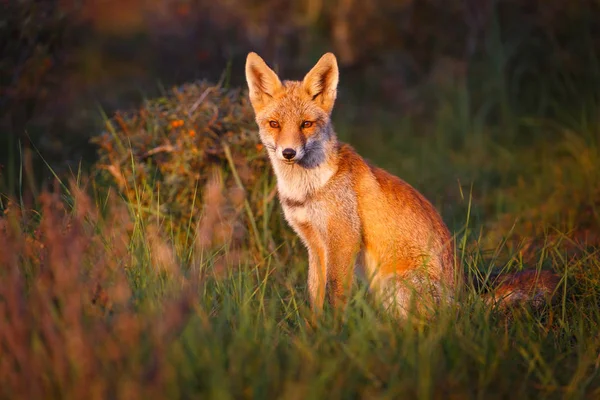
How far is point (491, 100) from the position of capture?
1057 cm

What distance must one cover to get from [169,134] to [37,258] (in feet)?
8.57

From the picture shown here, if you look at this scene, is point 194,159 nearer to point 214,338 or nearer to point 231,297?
point 231,297

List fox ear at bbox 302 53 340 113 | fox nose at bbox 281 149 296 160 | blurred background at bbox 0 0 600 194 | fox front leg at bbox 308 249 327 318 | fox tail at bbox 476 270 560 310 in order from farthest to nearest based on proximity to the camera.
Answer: blurred background at bbox 0 0 600 194 < fox ear at bbox 302 53 340 113 < fox front leg at bbox 308 249 327 318 < fox nose at bbox 281 149 296 160 < fox tail at bbox 476 270 560 310

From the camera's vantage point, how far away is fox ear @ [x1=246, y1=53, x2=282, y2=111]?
5.68 m

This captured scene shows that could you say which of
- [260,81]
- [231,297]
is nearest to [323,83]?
[260,81]

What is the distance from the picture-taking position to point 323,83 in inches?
225

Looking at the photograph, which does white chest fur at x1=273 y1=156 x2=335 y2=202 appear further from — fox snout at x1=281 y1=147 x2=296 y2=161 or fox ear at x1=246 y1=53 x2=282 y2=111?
fox ear at x1=246 y1=53 x2=282 y2=111

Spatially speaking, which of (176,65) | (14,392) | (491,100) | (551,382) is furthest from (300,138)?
(176,65)

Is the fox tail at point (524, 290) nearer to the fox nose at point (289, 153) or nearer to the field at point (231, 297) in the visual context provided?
the field at point (231, 297)

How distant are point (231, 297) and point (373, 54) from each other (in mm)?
8889

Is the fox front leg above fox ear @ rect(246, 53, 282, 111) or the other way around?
the other way around

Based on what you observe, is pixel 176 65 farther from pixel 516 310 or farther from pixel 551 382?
pixel 551 382

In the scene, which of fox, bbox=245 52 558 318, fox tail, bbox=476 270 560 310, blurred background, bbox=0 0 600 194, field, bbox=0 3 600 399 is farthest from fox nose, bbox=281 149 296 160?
blurred background, bbox=0 0 600 194

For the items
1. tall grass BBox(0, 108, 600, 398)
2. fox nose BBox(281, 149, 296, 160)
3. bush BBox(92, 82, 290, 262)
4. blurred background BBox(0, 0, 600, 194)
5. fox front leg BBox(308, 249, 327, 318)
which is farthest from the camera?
blurred background BBox(0, 0, 600, 194)
